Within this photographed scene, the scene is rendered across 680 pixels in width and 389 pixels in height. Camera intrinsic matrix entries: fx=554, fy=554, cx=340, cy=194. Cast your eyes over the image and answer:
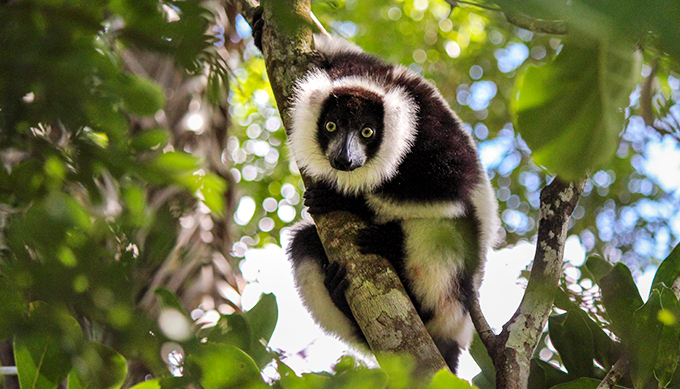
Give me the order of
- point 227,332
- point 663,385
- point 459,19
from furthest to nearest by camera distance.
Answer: point 459,19 < point 663,385 < point 227,332

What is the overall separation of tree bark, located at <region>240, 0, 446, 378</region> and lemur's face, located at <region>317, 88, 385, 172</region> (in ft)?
1.10

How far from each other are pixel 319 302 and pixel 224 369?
2262mm

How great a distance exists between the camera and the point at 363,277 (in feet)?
7.57

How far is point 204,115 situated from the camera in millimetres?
4043

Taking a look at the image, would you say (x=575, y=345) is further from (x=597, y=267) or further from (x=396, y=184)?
(x=396, y=184)

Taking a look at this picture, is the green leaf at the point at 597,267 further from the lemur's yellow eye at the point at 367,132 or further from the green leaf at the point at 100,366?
the green leaf at the point at 100,366

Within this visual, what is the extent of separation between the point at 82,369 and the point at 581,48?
950 millimetres

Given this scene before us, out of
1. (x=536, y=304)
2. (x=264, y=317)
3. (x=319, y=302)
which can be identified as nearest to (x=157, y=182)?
(x=264, y=317)

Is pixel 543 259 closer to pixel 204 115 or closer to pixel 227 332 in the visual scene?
pixel 227 332

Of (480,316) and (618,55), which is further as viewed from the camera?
(480,316)

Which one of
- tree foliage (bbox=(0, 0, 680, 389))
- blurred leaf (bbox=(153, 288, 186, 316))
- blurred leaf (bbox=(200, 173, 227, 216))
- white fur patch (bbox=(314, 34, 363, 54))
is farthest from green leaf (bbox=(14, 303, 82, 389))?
white fur patch (bbox=(314, 34, 363, 54))

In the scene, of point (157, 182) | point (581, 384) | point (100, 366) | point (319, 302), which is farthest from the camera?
point (319, 302)

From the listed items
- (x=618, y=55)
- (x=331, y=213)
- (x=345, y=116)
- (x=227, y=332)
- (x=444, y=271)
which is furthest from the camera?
(x=345, y=116)

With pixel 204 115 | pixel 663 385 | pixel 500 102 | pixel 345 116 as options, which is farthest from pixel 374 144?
pixel 500 102
